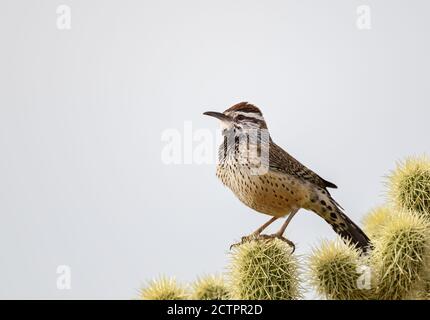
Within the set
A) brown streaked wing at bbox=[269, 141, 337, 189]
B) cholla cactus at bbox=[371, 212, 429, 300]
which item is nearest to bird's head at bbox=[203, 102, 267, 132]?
brown streaked wing at bbox=[269, 141, 337, 189]

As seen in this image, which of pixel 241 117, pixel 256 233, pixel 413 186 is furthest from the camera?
pixel 241 117

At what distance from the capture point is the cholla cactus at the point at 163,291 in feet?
16.3

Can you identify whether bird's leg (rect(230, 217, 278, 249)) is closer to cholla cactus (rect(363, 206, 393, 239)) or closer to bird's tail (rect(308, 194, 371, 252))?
bird's tail (rect(308, 194, 371, 252))

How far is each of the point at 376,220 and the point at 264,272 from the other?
126 centimetres

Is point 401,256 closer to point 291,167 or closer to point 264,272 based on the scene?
point 264,272

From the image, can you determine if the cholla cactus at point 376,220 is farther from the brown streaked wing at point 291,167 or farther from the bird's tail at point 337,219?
the brown streaked wing at point 291,167

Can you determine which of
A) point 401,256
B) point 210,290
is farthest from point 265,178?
point 401,256

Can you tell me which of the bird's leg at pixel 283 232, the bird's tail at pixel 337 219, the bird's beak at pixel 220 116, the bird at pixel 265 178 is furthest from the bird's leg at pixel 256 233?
the bird's beak at pixel 220 116

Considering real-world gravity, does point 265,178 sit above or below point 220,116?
below

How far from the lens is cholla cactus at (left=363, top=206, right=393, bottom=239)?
585cm

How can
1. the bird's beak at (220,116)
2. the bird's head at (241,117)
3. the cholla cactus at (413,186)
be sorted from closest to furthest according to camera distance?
the cholla cactus at (413,186) < the bird's beak at (220,116) < the bird's head at (241,117)

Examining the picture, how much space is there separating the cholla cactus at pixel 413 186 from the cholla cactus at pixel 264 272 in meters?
1.04

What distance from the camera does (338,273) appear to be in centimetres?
515
